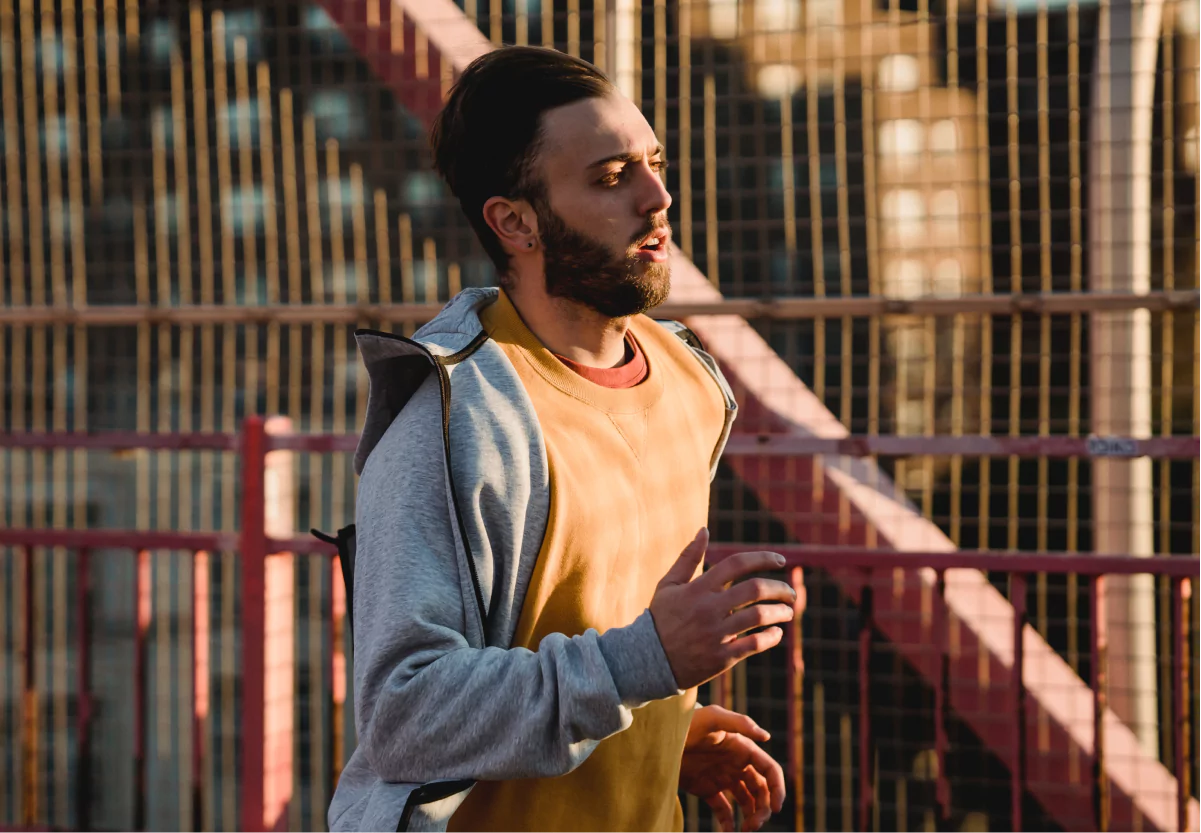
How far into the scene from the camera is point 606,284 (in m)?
1.78

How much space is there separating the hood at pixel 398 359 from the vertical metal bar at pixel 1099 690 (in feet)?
7.55

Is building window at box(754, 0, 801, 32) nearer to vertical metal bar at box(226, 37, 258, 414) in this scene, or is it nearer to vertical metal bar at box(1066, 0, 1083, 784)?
vertical metal bar at box(1066, 0, 1083, 784)

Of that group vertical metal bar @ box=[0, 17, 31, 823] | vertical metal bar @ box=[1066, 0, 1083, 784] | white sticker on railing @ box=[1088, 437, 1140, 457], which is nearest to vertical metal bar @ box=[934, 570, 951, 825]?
white sticker on railing @ box=[1088, 437, 1140, 457]

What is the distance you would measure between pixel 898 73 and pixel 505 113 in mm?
3036

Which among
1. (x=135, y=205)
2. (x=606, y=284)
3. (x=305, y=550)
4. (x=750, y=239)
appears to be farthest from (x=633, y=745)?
(x=135, y=205)

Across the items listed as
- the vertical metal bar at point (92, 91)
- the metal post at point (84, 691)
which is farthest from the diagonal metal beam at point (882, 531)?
the metal post at point (84, 691)

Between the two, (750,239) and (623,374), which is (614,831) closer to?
(623,374)

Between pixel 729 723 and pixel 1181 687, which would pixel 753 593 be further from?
pixel 1181 687

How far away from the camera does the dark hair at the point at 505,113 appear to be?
69.0 inches

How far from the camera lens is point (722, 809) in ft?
7.22

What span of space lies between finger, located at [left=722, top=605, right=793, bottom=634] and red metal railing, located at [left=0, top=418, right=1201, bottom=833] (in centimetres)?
196

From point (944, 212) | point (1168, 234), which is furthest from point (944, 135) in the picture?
point (1168, 234)

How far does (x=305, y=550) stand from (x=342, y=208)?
7.44 feet

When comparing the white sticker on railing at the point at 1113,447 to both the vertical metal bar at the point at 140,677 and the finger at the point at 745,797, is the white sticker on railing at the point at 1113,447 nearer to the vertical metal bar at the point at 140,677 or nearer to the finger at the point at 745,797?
the finger at the point at 745,797
